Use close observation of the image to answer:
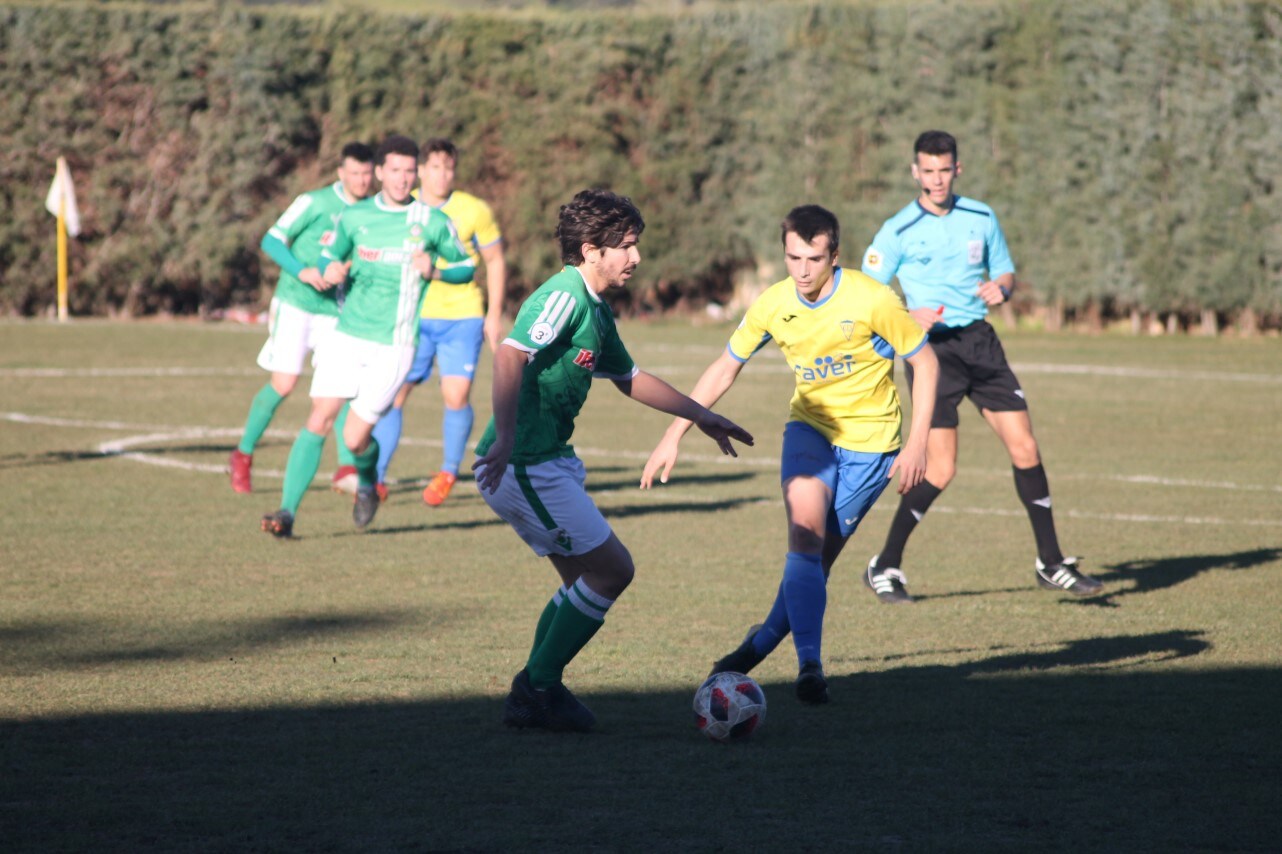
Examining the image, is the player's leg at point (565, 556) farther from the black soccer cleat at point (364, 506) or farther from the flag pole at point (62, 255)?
the flag pole at point (62, 255)

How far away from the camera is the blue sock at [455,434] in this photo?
37.6ft

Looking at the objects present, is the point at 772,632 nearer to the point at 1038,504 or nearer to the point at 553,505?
the point at 553,505

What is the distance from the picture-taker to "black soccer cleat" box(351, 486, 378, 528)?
1004 centimetres

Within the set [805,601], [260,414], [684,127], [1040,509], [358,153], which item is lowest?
[260,414]

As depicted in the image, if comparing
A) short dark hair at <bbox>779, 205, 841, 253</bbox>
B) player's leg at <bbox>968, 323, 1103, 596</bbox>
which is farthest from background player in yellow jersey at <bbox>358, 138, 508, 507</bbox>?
short dark hair at <bbox>779, 205, 841, 253</bbox>

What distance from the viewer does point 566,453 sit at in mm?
5777

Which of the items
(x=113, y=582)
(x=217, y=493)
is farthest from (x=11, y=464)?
(x=113, y=582)

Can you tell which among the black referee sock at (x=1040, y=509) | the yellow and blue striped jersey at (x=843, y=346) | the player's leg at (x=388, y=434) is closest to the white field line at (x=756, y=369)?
the player's leg at (x=388, y=434)

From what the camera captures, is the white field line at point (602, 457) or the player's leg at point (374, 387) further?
Result: the white field line at point (602, 457)

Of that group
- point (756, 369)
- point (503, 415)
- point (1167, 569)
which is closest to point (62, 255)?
point (756, 369)

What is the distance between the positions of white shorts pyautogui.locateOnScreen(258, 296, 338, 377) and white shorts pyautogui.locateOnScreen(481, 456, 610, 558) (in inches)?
243

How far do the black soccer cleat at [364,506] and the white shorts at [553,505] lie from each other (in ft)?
14.6

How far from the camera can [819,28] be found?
30.3m

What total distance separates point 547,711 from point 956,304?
4.19m
